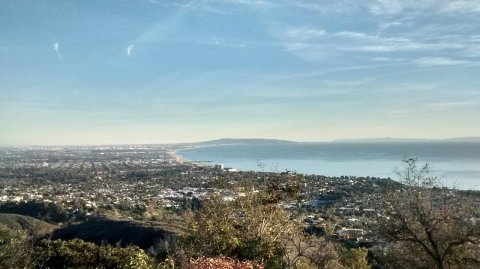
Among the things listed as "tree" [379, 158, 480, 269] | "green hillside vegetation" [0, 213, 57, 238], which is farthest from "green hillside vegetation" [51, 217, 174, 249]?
"tree" [379, 158, 480, 269]

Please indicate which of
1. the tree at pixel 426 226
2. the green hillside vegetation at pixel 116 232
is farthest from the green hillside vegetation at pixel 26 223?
the tree at pixel 426 226

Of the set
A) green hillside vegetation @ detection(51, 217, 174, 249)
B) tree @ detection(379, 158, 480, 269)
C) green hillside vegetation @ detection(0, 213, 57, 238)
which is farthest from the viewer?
green hillside vegetation @ detection(0, 213, 57, 238)

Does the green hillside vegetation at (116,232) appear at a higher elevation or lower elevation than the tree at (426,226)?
lower

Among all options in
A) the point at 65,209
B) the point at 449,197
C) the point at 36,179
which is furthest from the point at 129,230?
the point at 36,179

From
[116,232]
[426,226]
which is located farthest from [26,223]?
[426,226]

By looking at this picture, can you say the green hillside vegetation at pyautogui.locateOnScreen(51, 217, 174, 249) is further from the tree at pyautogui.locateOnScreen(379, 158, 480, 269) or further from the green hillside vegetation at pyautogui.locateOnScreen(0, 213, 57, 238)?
the tree at pyautogui.locateOnScreen(379, 158, 480, 269)

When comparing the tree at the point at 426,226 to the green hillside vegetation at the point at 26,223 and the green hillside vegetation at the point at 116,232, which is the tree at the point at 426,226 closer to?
the green hillside vegetation at the point at 116,232

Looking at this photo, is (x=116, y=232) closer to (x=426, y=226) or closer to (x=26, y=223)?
(x=26, y=223)

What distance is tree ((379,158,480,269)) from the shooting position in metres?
15.1

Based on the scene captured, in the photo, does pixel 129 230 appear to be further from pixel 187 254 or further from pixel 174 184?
pixel 174 184

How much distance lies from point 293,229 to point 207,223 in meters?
3.66

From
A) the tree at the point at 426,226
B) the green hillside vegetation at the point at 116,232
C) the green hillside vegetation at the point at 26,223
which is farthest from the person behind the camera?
the green hillside vegetation at the point at 26,223

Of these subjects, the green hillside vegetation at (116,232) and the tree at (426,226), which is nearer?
the tree at (426,226)

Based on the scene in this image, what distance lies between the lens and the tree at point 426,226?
15.1 metres
